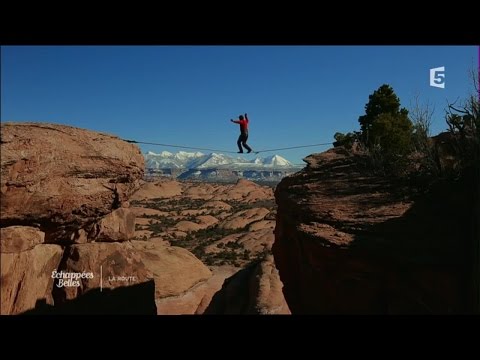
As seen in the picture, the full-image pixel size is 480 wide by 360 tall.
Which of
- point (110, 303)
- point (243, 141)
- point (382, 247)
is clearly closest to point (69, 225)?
point (110, 303)

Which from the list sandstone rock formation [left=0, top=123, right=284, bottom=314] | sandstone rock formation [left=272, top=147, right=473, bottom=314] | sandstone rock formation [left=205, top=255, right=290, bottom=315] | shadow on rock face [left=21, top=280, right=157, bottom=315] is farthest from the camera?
sandstone rock formation [left=205, top=255, right=290, bottom=315]

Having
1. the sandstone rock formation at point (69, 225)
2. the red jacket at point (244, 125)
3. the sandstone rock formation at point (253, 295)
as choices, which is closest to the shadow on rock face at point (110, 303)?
the sandstone rock formation at point (69, 225)

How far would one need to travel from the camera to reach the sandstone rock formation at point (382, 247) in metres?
9.51

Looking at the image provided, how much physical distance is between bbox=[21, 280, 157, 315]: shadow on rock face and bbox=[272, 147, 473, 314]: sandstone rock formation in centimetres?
565

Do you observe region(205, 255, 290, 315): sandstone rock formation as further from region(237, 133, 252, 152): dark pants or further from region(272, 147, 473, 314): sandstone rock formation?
region(237, 133, 252, 152): dark pants

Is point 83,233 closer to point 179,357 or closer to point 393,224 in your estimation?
point 179,357

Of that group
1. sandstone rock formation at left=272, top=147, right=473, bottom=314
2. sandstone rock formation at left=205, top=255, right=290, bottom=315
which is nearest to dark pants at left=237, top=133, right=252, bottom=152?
sandstone rock formation at left=272, top=147, right=473, bottom=314

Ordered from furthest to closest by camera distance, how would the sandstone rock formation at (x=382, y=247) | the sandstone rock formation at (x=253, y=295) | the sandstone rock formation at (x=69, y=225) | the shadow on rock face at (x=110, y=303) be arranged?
the sandstone rock formation at (x=253, y=295) < the shadow on rock face at (x=110, y=303) < the sandstone rock formation at (x=69, y=225) < the sandstone rock formation at (x=382, y=247)

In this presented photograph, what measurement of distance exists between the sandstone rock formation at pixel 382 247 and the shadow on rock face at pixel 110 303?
5.65 m

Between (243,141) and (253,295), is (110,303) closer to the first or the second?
(243,141)

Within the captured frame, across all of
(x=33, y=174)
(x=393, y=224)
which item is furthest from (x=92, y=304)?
(x=393, y=224)

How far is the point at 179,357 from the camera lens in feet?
21.8

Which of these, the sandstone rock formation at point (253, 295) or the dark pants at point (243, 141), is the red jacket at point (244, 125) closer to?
the dark pants at point (243, 141)

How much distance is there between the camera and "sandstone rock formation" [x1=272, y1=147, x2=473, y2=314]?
31.2 ft
